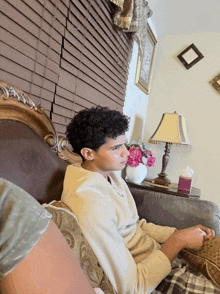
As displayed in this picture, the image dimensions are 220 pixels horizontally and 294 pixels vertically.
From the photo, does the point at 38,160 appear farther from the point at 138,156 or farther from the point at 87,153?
the point at 138,156

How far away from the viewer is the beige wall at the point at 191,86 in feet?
8.65

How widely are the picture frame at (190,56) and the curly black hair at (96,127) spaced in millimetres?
1971

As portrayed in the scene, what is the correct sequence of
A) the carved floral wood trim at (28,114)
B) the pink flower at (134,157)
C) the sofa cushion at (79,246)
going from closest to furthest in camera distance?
the sofa cushion at (79,246), the carved floral wood trim at (28,114), the pink flower at (134,157)

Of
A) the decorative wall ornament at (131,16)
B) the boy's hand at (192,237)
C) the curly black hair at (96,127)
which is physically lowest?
the boy's hand at (192,237)

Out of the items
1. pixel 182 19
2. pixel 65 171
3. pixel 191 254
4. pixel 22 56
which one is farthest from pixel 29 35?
pixel 182 19

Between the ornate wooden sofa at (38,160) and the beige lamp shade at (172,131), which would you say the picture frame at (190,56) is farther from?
the ornate wooden sofa at (38,160)

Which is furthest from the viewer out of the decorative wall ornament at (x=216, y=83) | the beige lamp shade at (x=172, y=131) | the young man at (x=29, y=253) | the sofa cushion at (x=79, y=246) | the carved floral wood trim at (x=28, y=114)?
the decorative wall ornament at (x=216, y=83)

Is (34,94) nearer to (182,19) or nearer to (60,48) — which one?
(60,48)

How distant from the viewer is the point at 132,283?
32.3 inches

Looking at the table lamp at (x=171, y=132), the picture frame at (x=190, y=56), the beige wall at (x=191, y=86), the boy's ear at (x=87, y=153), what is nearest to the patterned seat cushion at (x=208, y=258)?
the boy's ear at (x=87, y=153)

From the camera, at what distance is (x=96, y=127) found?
3.36 feet

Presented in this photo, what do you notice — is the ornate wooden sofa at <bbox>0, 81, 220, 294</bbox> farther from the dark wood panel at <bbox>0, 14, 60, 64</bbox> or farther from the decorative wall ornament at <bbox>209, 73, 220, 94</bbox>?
the decorative wall ornament at <bbox>209, 73, 220, 94</bbox>

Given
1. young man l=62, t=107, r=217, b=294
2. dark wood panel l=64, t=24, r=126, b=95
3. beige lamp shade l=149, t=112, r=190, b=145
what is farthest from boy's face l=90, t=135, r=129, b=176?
beige lamp shade l=149, t=112, r=190, b=145

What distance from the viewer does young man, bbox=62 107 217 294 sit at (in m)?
0.78
